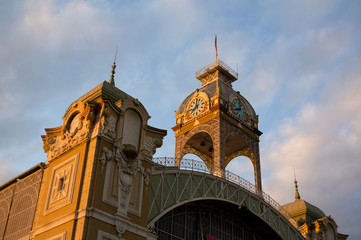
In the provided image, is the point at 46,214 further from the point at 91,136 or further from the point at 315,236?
the point at 315,236

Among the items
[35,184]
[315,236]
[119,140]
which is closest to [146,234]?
[119,140]

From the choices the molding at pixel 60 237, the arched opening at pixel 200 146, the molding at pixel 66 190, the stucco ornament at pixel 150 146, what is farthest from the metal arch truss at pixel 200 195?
the arched opening at pixel 200 146

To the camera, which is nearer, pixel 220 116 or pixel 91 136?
pixel 91 136

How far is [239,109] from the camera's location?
197 ft

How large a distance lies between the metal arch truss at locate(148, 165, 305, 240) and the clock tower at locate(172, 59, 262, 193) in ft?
27.9

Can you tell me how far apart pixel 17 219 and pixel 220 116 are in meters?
28.9

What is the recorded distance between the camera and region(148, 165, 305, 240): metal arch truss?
116 feet

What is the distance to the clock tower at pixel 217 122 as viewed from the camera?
56562 millimetres

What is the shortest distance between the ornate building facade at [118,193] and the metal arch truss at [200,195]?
0.29 feet

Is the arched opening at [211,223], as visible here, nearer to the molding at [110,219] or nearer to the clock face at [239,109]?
the molding at [110,219]

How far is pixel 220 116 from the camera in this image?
184ft

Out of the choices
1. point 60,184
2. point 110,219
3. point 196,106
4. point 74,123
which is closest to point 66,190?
point 60,184

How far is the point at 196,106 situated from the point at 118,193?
103 feet

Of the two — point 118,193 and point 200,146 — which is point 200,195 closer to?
point 118,193
